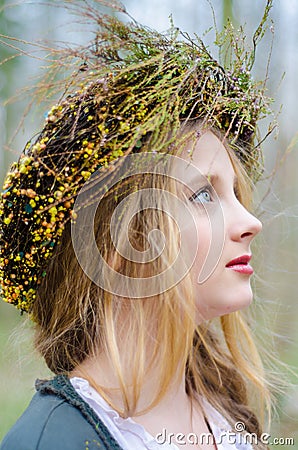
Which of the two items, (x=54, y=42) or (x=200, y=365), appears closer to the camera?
(x=54, y=42)

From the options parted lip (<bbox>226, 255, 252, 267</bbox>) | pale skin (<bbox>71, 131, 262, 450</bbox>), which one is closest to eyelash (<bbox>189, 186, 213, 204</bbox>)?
pale skin (<bbox>71, 131, 262, 450</bbox>)

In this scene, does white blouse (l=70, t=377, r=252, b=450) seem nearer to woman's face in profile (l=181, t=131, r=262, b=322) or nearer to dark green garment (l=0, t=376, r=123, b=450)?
dark green garment (l=0, t=376, r=123, b=450)

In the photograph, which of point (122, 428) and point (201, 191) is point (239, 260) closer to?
point (201, 191)

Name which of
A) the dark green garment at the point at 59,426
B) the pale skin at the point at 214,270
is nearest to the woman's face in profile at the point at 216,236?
the pale skin at the point at 214,270

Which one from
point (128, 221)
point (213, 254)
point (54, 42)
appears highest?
point (54, 42)

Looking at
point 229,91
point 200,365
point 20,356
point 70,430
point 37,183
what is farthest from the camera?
point 200,365

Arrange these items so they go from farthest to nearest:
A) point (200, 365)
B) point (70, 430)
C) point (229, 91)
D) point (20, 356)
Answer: point (200, 365) < point (20, 356) < point (229, 91) < point (70, 430)

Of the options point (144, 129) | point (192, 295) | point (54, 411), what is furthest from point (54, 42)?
point (54, 411)

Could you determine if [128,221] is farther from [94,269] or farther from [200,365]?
[200,365]

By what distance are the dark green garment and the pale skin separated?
93mm

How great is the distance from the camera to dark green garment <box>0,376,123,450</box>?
1.09m

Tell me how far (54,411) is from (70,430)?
55mm

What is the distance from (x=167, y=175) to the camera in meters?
1.25

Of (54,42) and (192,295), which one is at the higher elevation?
(54,42)
